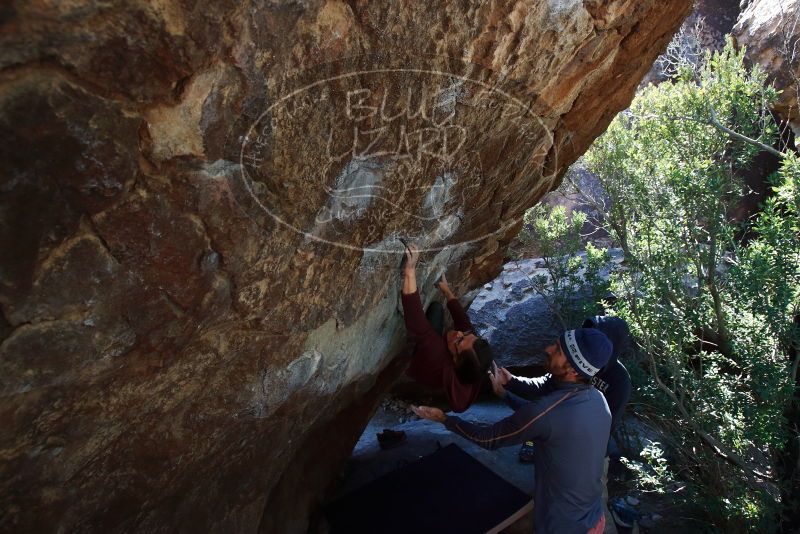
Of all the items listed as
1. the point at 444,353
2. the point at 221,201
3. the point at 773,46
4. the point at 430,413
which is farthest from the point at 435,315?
the point at 773,46

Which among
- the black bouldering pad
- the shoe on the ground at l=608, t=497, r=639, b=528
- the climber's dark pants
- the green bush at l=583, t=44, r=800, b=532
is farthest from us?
the green bush at l=583, t=44, r=800, b=532

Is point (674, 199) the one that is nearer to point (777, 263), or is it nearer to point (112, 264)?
point (777, 263)

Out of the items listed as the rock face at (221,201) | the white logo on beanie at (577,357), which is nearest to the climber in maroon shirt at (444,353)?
the rock face at (221,201)

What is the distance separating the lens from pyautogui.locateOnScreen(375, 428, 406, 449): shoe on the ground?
591cm

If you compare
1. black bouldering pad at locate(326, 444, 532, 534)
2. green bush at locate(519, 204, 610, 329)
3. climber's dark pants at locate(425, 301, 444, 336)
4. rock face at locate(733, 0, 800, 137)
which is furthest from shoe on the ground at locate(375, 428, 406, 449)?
rock face at locate(733, 0, 800, 137)

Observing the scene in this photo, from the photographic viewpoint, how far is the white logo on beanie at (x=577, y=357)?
3.12 m

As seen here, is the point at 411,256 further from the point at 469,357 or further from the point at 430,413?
the point at 430,413

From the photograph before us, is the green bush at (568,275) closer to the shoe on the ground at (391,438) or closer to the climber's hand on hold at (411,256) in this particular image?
the shoe on the ground at (391,438)

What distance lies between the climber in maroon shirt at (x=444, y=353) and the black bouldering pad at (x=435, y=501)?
0.96m

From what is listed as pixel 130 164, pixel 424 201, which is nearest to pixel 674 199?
pixel 424 201

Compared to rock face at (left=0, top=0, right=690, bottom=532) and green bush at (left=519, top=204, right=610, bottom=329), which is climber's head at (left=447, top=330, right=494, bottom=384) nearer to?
rock face at (left=0, top=0, right=690, bottom=532)

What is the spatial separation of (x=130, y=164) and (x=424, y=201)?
1926mm

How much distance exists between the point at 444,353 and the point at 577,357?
971 millimetres

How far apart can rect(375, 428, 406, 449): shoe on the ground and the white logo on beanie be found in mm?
3218
